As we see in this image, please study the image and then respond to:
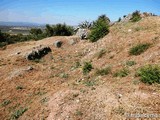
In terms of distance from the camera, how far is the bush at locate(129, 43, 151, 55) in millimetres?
16406

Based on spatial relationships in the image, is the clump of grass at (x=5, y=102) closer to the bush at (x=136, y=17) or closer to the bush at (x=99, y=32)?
the bush at (x=99, y=32)

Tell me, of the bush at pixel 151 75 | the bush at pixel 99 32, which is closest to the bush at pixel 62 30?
the bush at pixel 99 32

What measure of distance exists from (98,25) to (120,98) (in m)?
17.4

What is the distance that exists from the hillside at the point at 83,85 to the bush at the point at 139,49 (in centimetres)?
40

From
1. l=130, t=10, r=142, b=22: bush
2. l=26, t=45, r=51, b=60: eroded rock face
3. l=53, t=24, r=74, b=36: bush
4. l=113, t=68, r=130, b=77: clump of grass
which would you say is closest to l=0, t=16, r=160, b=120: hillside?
l=113, t=68, r=130, b=77: clump of grass

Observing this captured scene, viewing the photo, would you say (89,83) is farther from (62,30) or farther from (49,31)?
(49,31)

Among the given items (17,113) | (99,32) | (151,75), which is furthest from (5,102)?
(99,32)

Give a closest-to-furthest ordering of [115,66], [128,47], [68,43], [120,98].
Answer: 1. [120,98]
2. [115,66]
3. [128,47]
4. [68,43]

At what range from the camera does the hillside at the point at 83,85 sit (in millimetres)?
10156

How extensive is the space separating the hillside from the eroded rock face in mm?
601

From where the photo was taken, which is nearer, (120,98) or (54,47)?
(120,98)

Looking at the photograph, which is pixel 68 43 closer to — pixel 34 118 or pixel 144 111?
pixel 34 118

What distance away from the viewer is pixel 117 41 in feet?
69.8

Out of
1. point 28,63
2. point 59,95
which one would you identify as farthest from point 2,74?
point 59,95
